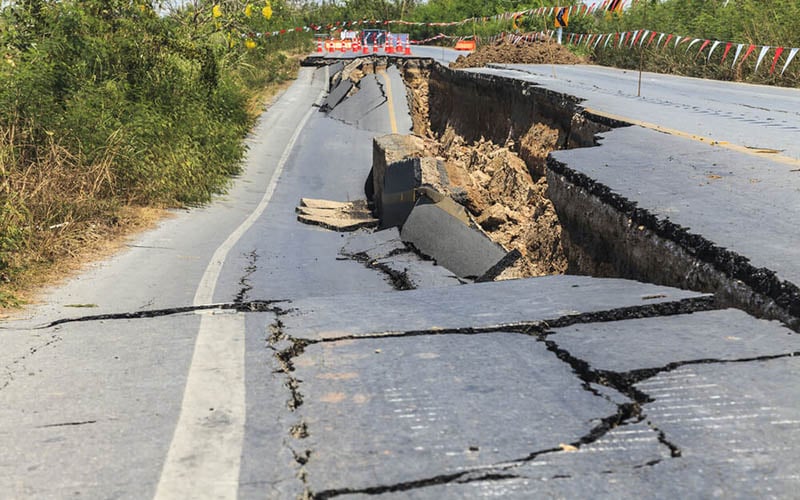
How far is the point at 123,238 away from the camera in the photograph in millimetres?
8953

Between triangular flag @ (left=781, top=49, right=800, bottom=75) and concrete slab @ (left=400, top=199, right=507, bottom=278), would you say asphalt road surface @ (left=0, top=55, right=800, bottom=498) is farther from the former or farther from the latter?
triangular flag @ (left=781, top=49, right=800, bottom=75)

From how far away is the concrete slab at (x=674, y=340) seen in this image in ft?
9.93

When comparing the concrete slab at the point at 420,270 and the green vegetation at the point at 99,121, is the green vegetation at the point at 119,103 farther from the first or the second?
the concrete slab at the point at 420,270

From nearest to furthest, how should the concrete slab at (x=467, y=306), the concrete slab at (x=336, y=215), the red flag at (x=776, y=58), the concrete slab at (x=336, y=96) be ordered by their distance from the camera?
1. the concrete slab at (x=467, y=306)
2. the concrete slab at (x=336, y=215)
3. the red flag at (x=776, y=58)
4. the concrete slab at (x=336, y=96)

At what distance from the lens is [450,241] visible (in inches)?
335

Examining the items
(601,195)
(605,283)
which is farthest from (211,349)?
(601,195)

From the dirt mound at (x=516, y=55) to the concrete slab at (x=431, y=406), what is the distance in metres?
22.4

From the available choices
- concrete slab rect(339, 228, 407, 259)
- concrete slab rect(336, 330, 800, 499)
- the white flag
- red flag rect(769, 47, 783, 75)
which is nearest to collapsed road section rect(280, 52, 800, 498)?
concrete slab rect(336, 330, 800, 499)

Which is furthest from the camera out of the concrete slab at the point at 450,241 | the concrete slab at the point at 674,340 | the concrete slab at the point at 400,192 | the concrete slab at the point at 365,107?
the concrete slab at the point at 365,107

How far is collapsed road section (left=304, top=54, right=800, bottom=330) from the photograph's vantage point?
3861 mm

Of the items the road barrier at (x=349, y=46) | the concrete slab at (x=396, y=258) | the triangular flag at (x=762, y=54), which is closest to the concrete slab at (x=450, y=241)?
the concrete slab at (x=396, y=258)

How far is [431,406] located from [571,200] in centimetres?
391

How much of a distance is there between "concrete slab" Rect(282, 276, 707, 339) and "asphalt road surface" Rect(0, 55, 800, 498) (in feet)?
0.07

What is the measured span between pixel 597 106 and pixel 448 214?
3.06 meters
